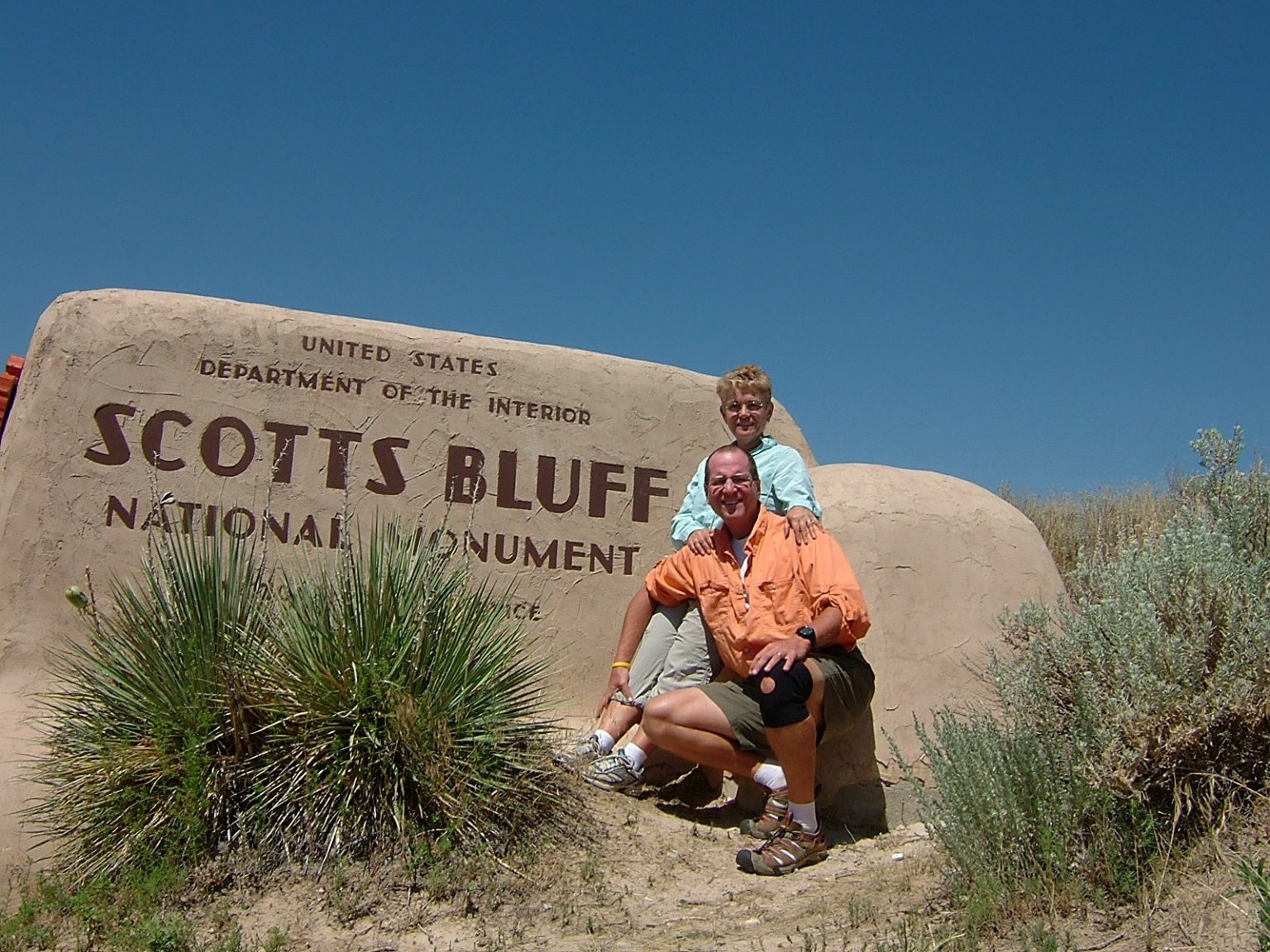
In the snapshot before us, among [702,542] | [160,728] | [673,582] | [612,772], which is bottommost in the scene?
[612,772]

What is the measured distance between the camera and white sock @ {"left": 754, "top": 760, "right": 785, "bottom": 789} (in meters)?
5.22

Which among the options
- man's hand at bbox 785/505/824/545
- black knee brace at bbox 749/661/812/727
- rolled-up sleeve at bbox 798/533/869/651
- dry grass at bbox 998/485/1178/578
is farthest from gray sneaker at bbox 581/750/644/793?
dry grass at bbox 998/485/1178/578

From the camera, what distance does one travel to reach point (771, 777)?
5.23 metres

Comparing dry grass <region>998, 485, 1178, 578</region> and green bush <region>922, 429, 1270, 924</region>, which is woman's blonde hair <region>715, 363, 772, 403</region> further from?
dry grass <region>998, 485, 1178, 578</region>

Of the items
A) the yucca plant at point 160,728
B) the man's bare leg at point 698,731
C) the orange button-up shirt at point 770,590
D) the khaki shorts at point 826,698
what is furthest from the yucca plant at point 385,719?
the orange button-up shirt at point 770,590

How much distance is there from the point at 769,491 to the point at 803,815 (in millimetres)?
1649

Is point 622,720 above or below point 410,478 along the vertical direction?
below

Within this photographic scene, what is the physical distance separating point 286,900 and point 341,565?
1371mm

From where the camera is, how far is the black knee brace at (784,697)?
4914 millimetres

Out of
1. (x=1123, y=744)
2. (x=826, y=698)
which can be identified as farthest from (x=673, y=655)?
(x=1123, y=744)

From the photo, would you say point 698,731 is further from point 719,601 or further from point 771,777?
point 719,601

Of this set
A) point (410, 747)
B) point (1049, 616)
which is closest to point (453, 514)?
point (410, 747)

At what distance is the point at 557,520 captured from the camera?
720cm

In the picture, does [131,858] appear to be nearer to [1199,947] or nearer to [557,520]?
[557,520]
